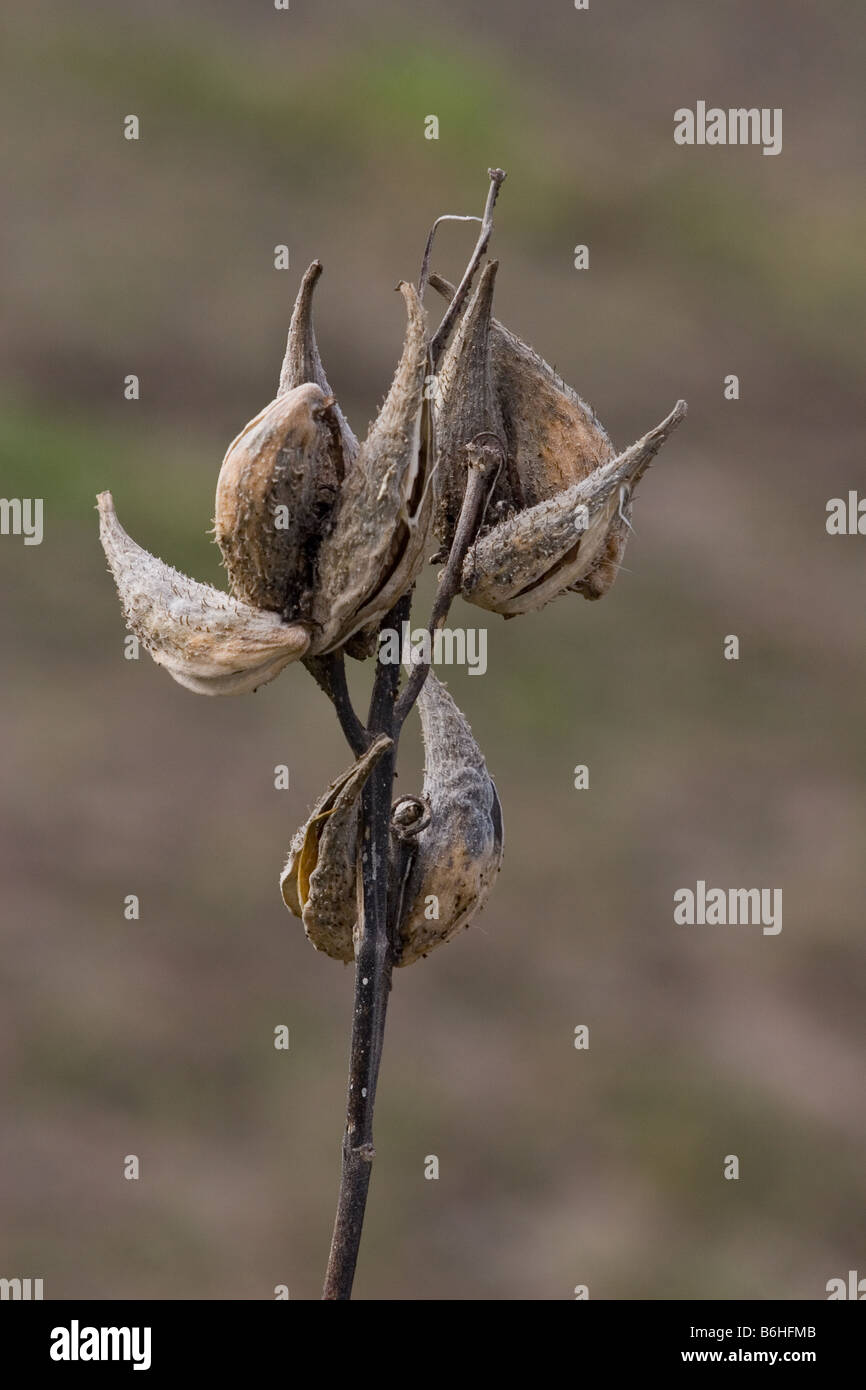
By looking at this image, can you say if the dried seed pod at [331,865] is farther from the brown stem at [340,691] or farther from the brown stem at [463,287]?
the brown stem at [463,287]

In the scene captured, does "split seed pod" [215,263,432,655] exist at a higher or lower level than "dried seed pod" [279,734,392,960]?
higher

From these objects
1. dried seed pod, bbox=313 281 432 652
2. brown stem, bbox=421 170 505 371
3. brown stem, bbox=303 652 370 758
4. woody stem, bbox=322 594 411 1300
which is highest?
brown stem, bbox=421 170 505 371

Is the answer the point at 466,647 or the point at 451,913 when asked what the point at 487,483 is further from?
the point at 451,913

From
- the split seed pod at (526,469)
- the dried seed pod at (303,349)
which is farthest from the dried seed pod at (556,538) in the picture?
the dried seed pod at (303,349)

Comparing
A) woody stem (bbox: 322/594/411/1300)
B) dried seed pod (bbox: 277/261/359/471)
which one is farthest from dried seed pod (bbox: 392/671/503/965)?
dried seed pod (bbox: 277/261/359/471)

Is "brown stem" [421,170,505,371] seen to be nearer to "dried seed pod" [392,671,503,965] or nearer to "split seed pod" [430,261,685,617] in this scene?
"split seed pod" [430,261,685,617]

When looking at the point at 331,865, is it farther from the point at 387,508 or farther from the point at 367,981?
the point at 387,508
